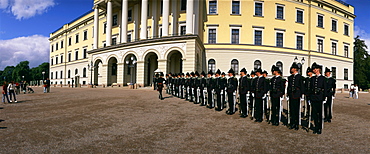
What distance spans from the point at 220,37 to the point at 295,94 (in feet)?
81.3

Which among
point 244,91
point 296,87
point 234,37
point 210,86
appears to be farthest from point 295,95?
point 234,37

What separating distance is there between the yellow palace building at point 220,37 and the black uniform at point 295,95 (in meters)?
19.0

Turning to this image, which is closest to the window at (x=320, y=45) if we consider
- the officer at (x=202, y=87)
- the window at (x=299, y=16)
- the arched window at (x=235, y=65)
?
the window at (x=299, y=16)

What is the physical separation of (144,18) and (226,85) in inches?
934

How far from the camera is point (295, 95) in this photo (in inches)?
279

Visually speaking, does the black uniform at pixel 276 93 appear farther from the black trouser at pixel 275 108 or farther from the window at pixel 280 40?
the window at pixel 280 40

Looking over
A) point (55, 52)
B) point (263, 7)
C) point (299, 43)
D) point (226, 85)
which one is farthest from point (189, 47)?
point (55, 52)

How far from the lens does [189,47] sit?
1023 inches

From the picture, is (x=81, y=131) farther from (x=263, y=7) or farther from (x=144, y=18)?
(x=263, y=7)

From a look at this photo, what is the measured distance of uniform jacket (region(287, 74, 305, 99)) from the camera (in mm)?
6988

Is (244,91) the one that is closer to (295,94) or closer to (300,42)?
(295,94)

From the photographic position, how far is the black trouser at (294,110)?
23.3 feet

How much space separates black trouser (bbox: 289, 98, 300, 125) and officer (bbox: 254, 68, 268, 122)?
1013mm

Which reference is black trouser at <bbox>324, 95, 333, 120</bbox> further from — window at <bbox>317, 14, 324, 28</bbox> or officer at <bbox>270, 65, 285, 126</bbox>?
window at <bbox>317, 14, 324, 28</bbox>
